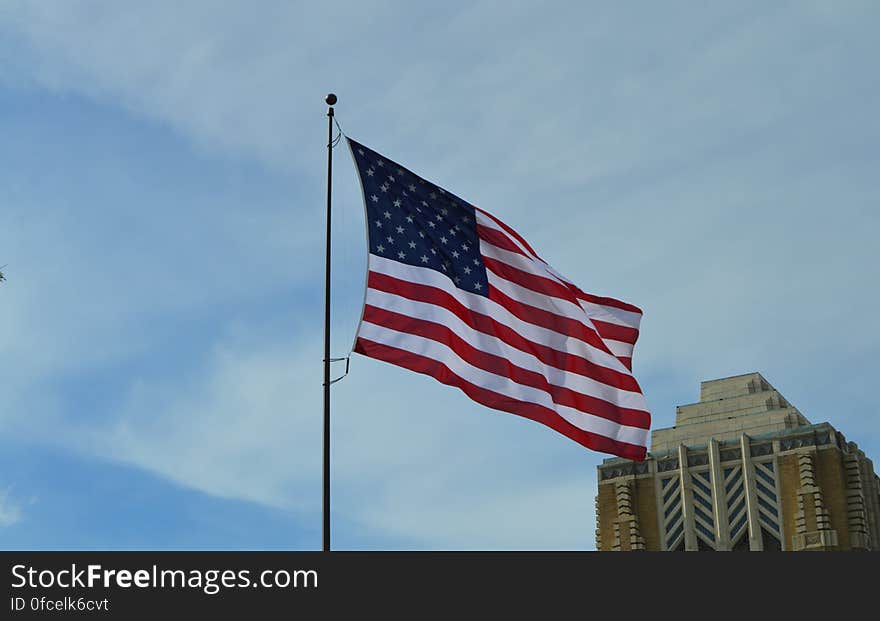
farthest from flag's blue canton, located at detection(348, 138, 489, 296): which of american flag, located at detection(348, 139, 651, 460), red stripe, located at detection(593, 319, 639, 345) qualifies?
red stripe, located at detection(593, 319, 639, 345)

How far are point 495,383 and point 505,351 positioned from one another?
0.81 metres

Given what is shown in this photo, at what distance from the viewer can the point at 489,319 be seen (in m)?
21.3

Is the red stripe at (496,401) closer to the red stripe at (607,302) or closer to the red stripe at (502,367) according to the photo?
the red stripe at (502,367)

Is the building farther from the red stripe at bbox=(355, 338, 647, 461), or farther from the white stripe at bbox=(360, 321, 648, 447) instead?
the red stripe at bbox=(355, 338, 647, 461)

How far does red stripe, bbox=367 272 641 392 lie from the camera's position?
65.4ft

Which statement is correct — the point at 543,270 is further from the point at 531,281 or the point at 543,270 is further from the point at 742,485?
the point at 742,485

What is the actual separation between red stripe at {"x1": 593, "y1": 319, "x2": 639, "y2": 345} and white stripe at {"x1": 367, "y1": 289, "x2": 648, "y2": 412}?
1.44 metres

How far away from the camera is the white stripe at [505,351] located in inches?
777

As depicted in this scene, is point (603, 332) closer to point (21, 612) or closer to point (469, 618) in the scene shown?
point (469, 618)

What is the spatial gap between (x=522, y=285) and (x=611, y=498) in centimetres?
5239

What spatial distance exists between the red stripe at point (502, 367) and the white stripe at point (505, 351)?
8 centimetres

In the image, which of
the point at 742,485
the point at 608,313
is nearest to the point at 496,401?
the point at 608,313

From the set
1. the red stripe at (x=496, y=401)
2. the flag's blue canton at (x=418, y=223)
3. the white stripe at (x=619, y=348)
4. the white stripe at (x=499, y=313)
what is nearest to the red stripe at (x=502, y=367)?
the red stripe at (x=496, y=401)

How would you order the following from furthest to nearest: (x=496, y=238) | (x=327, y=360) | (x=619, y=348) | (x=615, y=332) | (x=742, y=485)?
(x=742, y=485) < (x=615, y=332) < (x=619, y=348) < (x=496, y=238) < (x=327, y=360)
